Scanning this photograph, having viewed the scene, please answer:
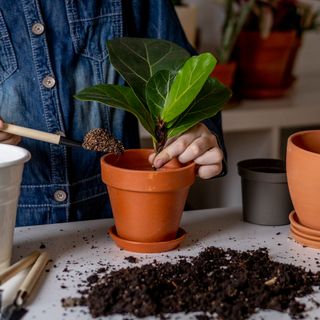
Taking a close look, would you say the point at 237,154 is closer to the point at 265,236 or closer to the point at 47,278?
the point at 265,236

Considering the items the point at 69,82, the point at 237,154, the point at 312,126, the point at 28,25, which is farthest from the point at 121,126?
the point at 312,126

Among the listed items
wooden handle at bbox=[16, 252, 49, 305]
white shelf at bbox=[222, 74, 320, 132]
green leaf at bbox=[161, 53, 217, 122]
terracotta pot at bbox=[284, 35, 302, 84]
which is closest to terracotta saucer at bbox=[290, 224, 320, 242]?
green leaf at bbox=[161, 53, 217, 122]

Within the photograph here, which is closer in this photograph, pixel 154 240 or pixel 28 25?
pixel 154 240

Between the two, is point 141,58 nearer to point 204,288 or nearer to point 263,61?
point 204,288

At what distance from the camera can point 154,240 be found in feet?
3.50

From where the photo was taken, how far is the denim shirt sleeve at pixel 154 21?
136cm

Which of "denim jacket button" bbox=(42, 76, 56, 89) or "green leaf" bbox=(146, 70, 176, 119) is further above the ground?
"green leaf" bbox=(146, 70, 176, 119)

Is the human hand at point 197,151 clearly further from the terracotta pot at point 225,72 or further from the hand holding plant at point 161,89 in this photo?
the terracotta pot at point 225,72

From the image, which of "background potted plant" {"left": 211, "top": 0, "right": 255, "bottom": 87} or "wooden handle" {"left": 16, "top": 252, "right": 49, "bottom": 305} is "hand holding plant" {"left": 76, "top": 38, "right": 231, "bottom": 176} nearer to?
"wooden handle" {"left": 16, "top": 252, "right": 49, "bottom": 305}

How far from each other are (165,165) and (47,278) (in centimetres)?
24

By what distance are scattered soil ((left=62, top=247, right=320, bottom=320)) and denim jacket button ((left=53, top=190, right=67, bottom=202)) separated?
370 millimetres

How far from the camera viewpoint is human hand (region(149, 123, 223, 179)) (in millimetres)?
1074

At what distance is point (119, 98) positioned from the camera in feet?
3.44

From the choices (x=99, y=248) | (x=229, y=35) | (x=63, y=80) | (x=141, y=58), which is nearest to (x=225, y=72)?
(x=229, y=35)
